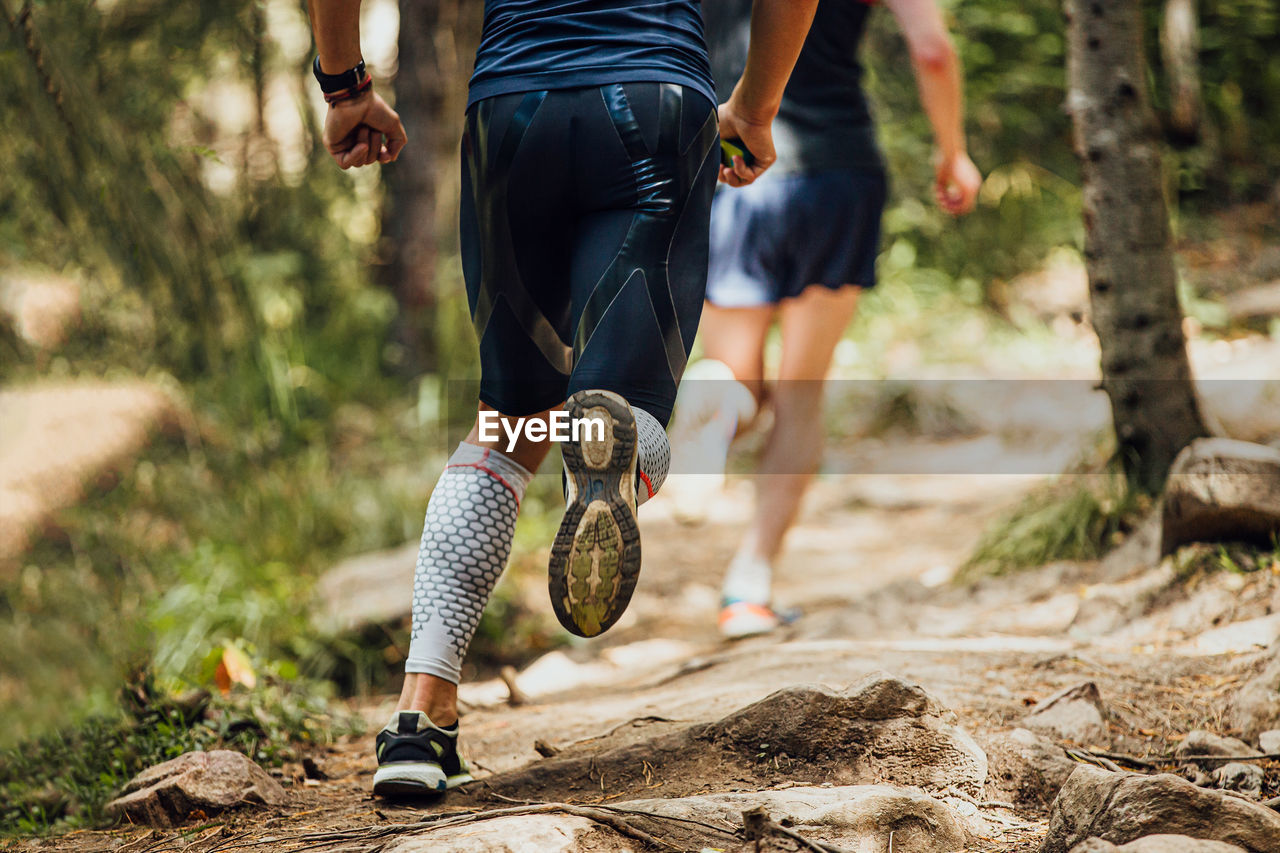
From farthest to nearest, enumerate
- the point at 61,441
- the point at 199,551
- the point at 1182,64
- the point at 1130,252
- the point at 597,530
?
1. the point at 1182,64
2. the point at 61,441
3. the point at 199,551
4. the point at 1130,252
5. the point at 597,530

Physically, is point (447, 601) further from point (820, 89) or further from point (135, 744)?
point (820, 89)

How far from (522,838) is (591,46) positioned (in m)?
1.11

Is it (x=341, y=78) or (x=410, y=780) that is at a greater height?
(x=341, y=78)

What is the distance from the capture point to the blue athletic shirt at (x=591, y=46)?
1501 millimetres

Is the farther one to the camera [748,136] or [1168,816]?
[748,136]

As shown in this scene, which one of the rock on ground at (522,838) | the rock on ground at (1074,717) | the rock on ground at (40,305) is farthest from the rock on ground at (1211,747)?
the rock on ground at (40,305)

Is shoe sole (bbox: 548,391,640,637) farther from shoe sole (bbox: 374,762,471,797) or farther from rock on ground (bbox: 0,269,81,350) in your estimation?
rock on ground (bbox: 0,269,81,350)

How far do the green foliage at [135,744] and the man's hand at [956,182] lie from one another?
7.20 feet

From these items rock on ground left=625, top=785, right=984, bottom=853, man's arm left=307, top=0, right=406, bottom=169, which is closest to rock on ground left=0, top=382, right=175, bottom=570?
man's arm left=307, top=0, right=406, bottom=169

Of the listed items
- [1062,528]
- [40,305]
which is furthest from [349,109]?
[40,305]

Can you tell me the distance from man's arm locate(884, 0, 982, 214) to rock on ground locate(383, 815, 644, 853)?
7.06 feet

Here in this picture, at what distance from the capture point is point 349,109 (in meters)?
1.69

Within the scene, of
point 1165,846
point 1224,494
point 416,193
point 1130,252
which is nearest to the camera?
point 1165,846

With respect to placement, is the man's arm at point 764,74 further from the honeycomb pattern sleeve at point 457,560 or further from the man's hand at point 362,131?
the honeycomb pattern sleeve at point 457,560
